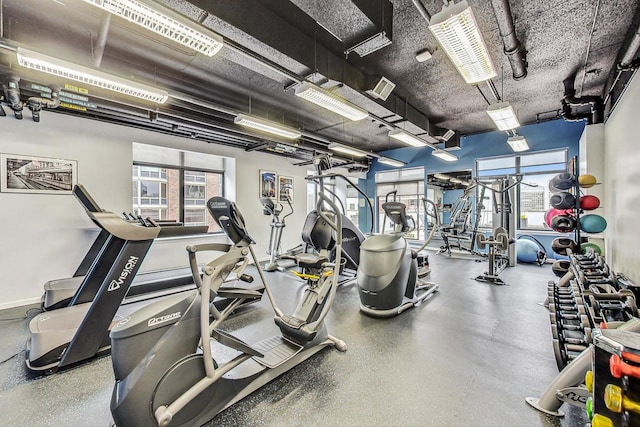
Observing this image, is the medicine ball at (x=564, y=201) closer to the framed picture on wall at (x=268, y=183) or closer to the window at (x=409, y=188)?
the window at (x=409, y=188)

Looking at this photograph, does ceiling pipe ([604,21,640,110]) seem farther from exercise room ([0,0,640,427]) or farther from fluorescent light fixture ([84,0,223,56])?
fluorescent light fixture ([84,0,223,56])

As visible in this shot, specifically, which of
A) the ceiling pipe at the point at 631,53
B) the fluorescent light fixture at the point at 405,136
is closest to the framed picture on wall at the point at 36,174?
the fluorescent light fixture at the point at 405,136

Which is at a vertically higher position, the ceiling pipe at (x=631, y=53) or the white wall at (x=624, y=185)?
the ceiling pipe at (x=631, y=53)

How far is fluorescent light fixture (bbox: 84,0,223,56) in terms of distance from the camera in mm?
1928

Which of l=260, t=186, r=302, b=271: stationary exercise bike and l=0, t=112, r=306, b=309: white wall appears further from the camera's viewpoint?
l=260, t=186, r=302, b=271: stationary exercise bike

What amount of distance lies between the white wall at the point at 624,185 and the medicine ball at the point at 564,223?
0.47 meters

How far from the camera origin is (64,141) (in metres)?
4.45

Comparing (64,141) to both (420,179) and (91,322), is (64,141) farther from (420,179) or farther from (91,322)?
(420,179)

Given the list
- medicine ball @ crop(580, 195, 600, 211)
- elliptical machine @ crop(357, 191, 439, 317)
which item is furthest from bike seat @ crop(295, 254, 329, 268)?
medicine ball @ crop(580, 195, 600, 211)

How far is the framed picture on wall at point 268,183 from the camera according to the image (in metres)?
7.48

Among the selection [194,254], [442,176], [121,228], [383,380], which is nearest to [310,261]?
[194,254]

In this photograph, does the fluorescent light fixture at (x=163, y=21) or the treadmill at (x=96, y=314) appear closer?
the fluorescent light fixture at (x=163, y=21)

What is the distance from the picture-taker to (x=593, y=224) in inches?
148

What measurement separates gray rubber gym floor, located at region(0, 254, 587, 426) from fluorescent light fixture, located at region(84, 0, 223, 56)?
9.67 feet
